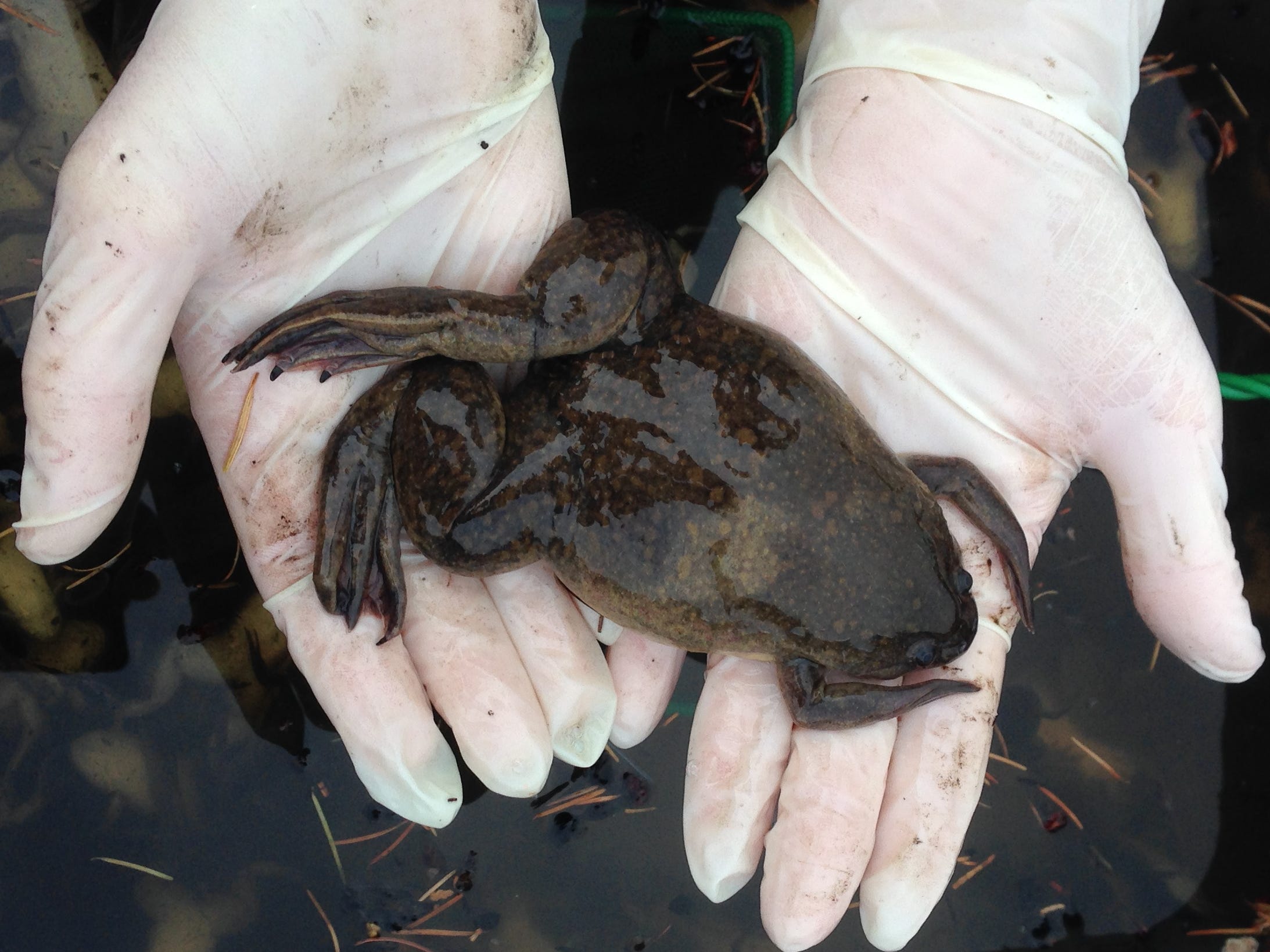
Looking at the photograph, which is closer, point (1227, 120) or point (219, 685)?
point (219, 685)

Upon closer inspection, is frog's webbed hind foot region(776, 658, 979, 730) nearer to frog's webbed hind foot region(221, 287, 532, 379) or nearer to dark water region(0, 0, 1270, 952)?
dark water region(0, 0, 1270, 952)

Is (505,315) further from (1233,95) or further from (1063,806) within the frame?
(1233,95)

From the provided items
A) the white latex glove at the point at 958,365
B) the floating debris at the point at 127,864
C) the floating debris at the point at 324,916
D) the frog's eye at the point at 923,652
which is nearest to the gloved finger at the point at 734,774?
the white latex glove at the point at 958,365

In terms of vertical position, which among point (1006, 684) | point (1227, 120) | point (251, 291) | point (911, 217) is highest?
point (251, 291)

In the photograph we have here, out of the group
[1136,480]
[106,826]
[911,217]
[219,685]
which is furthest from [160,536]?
[1136,480]

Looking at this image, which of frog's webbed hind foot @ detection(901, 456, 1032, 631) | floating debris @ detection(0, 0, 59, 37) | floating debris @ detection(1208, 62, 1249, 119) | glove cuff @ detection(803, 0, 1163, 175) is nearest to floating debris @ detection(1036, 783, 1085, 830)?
frog's webbed hind foot @ detection(901, 456, 1032, 631)

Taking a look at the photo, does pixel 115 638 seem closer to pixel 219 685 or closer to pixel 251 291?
pixel 219 685

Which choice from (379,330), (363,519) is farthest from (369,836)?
(379,330)
